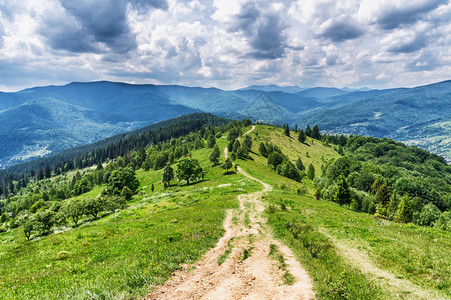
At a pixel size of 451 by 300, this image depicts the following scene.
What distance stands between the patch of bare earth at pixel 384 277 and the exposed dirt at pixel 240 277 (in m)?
4.28

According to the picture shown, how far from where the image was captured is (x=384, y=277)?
45.2ft

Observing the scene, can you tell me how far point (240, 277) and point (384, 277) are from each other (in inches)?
366

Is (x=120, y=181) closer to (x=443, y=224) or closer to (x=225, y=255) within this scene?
(x=225, y=255)

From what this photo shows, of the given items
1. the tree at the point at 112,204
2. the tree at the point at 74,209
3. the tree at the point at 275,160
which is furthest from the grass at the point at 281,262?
the tree at the point at 275,160

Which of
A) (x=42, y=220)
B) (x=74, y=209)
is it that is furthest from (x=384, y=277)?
(x=74, y=209)

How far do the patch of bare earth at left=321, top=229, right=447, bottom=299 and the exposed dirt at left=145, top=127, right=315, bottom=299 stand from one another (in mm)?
4284

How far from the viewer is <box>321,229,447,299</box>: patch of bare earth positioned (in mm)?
11867

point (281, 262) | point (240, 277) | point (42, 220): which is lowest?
point (42, 220)

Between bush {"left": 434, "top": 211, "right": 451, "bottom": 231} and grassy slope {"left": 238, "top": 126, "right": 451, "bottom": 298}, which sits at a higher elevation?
grassy slope {"left": 238, "top": 126, "right": 451, "bottom": 298}

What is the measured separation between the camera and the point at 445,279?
1292cm

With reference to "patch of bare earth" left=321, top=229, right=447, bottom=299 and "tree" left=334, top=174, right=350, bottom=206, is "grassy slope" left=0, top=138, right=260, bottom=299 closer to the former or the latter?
"patch of bare earth" left=321, top=229, right=447, bottom=299

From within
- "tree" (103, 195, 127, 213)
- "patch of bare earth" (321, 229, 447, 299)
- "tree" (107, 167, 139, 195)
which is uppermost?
"patch of bare earth" (321, 229, 447, 299)

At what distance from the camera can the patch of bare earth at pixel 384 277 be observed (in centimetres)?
1187

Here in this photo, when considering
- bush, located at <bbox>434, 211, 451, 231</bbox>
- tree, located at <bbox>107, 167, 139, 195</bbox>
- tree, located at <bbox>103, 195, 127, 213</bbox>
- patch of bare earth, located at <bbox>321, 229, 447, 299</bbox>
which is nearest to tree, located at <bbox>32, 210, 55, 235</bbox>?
tree, located at <bbox>103, 195, 127, 213</bbox>
